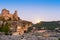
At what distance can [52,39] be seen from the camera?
13953 millimetres

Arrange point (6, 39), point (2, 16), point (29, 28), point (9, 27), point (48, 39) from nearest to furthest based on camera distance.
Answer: point (6, 39), point (48, 39), point (9, 27), point (29, 28), point (2, 16)

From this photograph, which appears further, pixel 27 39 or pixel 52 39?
pixel 52 39

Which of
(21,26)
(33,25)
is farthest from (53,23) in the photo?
(21,26)

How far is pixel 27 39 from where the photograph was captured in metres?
13.0

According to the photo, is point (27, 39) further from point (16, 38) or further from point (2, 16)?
point (2, 16)

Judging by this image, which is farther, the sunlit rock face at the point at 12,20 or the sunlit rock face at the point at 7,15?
the sunlit rock face at the point at 7,15

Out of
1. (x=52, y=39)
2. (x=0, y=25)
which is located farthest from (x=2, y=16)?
(x=52, y=39)

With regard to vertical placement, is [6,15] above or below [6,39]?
above

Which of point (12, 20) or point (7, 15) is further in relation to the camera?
point (7, 15)

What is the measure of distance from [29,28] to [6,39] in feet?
67.1

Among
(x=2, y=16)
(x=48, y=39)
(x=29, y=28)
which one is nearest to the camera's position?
(x=48, y=39)

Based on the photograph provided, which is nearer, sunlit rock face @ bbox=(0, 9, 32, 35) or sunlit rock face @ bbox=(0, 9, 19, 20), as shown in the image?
sunlit rock face @ bbox=(0, 9, 32, 35)

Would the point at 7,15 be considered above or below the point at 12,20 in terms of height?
above

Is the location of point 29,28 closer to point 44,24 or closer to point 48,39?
point 44,24
